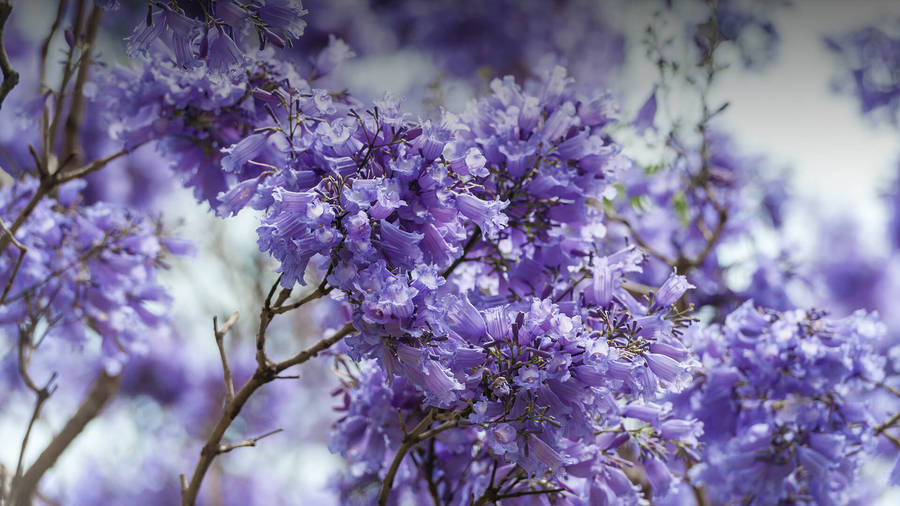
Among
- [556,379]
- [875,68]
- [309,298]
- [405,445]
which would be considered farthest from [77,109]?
[875,68]

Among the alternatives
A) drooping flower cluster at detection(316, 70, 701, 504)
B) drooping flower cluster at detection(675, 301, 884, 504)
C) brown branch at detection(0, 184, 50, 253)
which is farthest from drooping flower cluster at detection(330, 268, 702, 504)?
brown branch at detection(0, 184, 50, 253)

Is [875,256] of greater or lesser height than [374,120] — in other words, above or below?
above

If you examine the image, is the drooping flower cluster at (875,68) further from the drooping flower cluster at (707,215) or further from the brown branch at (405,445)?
the brown branch at (405,445)

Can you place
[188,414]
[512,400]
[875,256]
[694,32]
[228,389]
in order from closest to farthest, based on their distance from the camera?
[512,400]
[228,389]
[694,32]
[188,414]
[875,256]

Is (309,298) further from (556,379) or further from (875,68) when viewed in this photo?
(875,68)

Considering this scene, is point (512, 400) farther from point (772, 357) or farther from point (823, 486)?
point (823, 486)

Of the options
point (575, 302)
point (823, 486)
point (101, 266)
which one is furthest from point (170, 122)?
point (823, 486)
